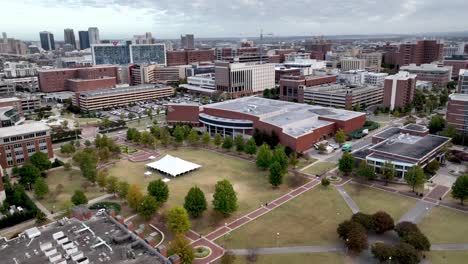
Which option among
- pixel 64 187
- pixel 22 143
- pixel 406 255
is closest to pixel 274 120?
pixel 64 187

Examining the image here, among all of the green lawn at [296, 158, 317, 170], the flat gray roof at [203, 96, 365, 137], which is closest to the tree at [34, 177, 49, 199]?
the green lawn at [296, 158, 317, 170]

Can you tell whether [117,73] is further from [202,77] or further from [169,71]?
[202,77]

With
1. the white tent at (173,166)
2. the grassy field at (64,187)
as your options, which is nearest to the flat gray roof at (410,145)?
the white tent at (173,166)

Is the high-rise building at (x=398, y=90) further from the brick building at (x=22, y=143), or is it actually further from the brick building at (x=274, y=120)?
the brick building at (x=22, y=143)

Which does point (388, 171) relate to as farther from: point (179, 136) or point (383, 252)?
point (179, 136)

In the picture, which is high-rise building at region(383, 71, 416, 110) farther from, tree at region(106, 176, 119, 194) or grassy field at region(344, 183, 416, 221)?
tree at region(106, 176, 119, 194)

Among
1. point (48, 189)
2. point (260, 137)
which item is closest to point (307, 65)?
point (260, 137)
